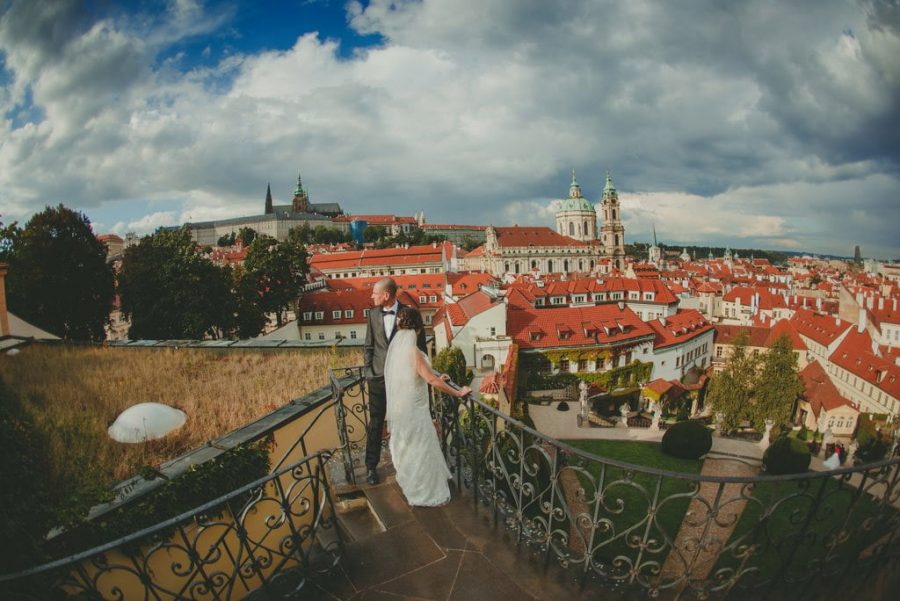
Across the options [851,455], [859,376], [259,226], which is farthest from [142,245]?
[259,226]

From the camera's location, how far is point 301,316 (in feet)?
127

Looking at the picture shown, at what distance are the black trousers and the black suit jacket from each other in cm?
9

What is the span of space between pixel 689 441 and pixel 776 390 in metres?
9.19

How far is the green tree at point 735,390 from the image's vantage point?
1022 inches

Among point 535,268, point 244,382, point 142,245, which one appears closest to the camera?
point 244,382

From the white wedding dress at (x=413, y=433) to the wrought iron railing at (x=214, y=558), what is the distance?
0.82 meters

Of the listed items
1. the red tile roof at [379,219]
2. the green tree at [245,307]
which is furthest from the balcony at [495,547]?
the red tile roof at [379,219]

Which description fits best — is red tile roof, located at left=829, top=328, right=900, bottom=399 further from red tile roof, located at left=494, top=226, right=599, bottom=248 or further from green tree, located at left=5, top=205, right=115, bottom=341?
red tile roof, located at left=494, top=226, right=599, bottom=248

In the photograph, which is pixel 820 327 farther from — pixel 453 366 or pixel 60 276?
pixel 60 276

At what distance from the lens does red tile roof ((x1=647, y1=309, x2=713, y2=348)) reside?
3403 cm

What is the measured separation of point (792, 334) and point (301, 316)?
43.2 metres

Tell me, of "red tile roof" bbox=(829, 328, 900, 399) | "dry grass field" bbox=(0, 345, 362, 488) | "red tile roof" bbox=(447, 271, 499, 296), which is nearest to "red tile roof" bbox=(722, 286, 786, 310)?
"red tile roof" bbox=(829, 328, 900, 399)

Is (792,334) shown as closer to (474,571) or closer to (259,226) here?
(474,571)

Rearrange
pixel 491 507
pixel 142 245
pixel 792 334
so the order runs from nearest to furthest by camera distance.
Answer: pixel 491 507 < pixel 142 245 < pixel 792 334
